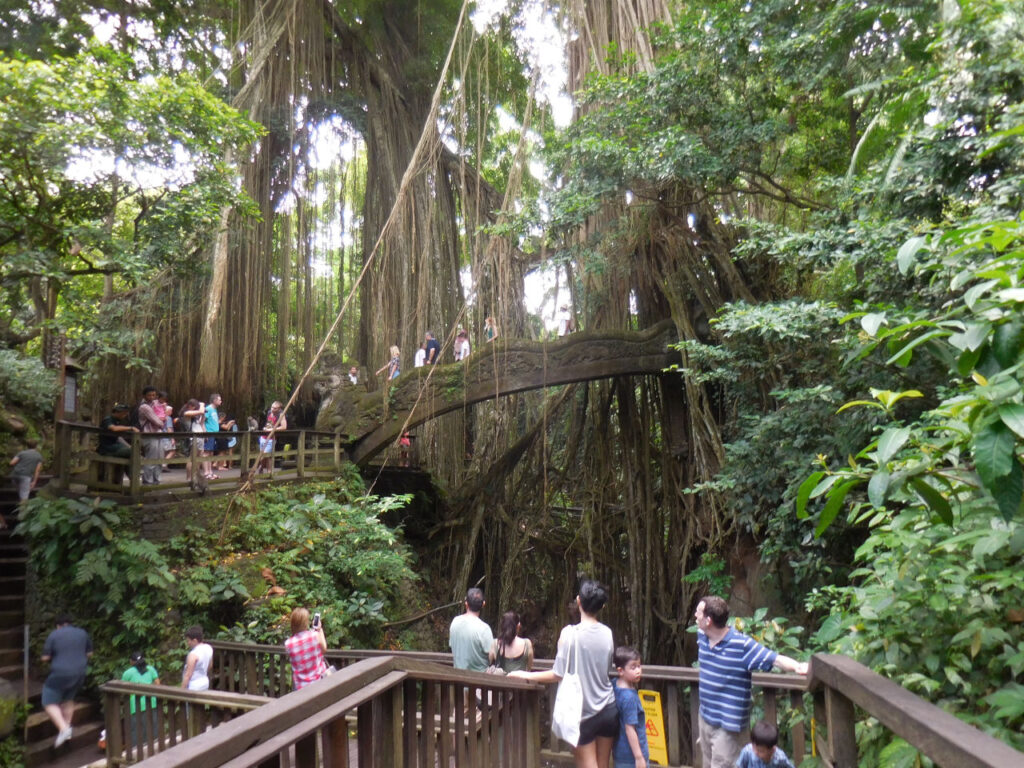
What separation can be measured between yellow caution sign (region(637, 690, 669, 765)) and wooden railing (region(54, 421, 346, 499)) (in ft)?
13.5

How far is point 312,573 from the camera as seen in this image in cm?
670

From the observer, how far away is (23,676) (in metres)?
5.62

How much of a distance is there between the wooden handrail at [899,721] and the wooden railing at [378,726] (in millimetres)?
1002

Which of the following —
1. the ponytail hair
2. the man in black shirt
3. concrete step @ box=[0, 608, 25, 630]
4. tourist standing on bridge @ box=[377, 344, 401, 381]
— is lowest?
concrete step @ box=[0, 608, 25, 630]

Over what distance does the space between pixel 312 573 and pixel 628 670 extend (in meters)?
4.69

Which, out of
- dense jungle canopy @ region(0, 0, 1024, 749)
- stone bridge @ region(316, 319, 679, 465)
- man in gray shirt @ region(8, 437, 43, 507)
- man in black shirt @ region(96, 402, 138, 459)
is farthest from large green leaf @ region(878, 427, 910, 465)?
man in gray shirt @ region(8, 437, 43, 507)

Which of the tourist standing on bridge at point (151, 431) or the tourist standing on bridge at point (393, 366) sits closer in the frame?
the tourist standing on bridge at point (151, 431)

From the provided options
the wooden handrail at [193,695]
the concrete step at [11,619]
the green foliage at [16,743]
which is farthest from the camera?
the concrete step at [11,619]

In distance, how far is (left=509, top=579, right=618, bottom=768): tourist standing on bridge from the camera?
2.60 m

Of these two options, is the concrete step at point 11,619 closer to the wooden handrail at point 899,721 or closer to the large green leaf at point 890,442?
the wooden handrail at point 899,721

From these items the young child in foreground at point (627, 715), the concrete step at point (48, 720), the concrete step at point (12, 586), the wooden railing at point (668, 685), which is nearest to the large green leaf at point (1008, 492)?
the wooden railing at point (668, 685)

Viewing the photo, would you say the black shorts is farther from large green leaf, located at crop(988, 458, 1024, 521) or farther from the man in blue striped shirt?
large green leaf, located at crop(988, 458, 1024, 521)

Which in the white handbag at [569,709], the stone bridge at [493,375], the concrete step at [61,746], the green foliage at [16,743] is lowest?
the concrete step at [61,746]

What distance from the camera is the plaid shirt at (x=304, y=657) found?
3602 millimetres
